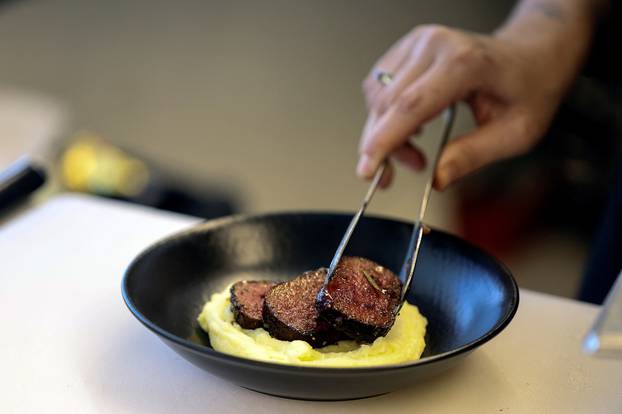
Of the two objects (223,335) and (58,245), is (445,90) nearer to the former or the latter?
(223,335)

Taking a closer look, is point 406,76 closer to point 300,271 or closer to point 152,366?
point 300,271

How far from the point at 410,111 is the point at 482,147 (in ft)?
0.45

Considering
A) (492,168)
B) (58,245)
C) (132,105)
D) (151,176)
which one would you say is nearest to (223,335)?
A: (58,245)

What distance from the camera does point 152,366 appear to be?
30.8 inches

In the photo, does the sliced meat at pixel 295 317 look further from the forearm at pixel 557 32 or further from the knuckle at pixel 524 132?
the forearm at pixel 557 32

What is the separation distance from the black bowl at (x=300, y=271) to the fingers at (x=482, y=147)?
139mm

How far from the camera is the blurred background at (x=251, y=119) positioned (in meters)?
2.21

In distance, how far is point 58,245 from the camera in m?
1.10

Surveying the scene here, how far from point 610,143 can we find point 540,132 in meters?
1.15

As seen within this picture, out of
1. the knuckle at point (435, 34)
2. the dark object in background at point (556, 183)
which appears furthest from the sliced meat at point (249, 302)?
the dark object in background at point (556, 183)

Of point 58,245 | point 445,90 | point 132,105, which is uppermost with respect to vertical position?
point 445,90

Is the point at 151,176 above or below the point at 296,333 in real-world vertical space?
below

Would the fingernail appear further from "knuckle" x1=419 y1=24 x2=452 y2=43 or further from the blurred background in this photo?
the blurred background

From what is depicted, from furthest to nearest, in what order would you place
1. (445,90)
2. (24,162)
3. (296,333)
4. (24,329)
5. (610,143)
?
(610,143) < (24,162) < (445,90) < (24,329) < (296,333)
